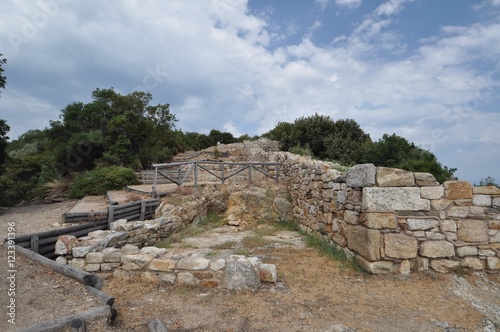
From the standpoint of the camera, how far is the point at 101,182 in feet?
38.2

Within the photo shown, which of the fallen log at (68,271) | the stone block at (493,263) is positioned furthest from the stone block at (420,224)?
the fallen log at (68,271)

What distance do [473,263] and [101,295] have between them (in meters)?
5.89

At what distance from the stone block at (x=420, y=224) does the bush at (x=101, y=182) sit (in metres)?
11.0

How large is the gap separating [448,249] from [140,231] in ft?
21.6

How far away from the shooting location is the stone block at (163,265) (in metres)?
4.44

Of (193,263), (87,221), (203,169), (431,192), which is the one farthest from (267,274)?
(203,169)

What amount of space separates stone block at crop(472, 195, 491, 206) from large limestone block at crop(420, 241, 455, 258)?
0.87 metres

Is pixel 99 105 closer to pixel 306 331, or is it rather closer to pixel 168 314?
pixel 168 314

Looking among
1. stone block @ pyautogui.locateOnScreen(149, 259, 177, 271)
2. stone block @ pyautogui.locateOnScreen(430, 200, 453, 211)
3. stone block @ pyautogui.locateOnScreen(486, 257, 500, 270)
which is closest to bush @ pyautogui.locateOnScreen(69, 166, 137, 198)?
stone block @ pyautogui.locateOnScreen(149, 259, 177, 271)

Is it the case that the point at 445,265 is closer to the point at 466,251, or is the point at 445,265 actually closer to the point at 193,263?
the point at 466,251

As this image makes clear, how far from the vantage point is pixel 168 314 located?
3.58m

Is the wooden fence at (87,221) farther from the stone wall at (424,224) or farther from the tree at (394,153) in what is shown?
the tree at (394,153)

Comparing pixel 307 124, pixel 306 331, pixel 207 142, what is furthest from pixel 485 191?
pixel 207 142

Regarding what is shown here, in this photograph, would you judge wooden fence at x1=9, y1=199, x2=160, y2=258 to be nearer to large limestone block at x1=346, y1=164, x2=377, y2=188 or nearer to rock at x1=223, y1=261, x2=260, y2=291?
rock at x1=223, y1=261, x2=260, y2=291
